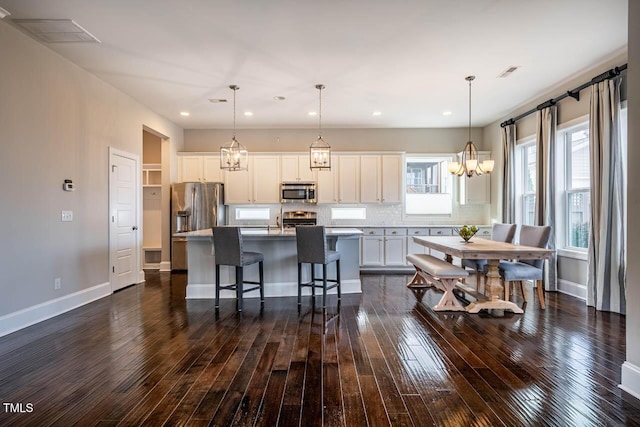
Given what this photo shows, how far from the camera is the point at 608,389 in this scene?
2.15m

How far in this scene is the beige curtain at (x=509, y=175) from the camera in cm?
584

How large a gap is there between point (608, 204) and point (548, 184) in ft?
3.34

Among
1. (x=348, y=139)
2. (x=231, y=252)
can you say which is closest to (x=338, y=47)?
(x=231, y=252)

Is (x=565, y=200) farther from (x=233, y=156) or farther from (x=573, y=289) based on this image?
(x=233, y=156)

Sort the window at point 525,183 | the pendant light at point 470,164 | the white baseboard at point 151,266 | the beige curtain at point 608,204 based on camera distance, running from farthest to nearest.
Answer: the white baseboard at point 151,266, the window at point 525,183, the pendant light at point 470,164, the beige curtain at point 608,204

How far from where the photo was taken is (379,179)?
22.5 feet

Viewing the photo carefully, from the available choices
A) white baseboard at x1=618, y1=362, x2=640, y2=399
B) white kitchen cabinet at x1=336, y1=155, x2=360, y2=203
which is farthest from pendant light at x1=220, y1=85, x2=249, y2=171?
white baseboard at x1=618, y1=362, x2=640, y2=399

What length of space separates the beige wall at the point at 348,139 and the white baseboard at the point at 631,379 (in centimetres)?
556

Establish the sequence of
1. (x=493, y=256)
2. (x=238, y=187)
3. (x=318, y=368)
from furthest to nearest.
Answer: (x=238, y=187) → (x=493, y=256) → (x=318, y=368)

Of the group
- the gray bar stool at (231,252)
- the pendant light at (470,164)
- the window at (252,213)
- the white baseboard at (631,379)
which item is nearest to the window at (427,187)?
the pendant light at (470,164)

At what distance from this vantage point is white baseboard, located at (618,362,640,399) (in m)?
2.06

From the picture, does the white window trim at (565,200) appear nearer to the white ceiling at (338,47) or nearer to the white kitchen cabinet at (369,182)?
the white ceiling at (338,47)

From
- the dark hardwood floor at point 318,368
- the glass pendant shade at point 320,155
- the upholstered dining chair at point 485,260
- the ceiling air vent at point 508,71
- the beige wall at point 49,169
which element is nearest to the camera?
the dark hardwood floor at point 318,368

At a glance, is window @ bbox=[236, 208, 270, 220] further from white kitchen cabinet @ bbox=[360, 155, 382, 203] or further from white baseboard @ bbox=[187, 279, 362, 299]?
white baseboard @ bbox=[187, 279, 362, 299]
